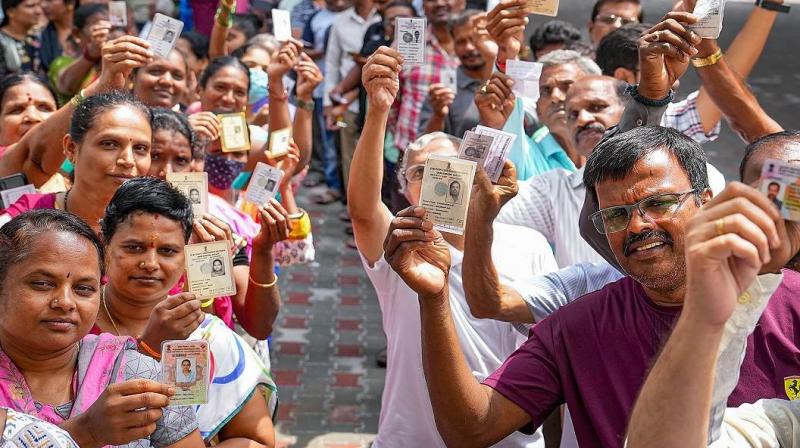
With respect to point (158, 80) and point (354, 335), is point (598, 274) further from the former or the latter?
point (354, 335)

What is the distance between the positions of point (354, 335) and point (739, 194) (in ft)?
18.6

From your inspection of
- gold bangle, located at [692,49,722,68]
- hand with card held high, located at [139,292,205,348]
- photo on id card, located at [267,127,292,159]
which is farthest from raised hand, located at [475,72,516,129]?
photo on id card, located at [267,127,292,159]

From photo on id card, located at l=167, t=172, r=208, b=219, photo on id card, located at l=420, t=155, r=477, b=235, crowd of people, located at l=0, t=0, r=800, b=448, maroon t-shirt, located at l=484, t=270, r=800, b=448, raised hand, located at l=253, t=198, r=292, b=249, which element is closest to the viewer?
crowd of people, located at l=0, t=0, r=800, b=448

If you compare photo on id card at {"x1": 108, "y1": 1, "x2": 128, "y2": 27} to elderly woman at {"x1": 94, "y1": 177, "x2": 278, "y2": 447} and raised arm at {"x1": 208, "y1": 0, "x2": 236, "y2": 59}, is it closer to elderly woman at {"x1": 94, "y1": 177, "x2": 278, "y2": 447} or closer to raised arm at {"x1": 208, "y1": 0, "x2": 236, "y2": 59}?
raised arm at {"x1": 208, "y1": 0, "x2": 236, "y2": 59}

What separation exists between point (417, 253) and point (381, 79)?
967 millimetres

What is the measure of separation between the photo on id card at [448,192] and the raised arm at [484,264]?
0.35 feet

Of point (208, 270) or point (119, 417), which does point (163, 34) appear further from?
point (119, 417)

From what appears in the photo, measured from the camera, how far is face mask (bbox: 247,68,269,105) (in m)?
6.59

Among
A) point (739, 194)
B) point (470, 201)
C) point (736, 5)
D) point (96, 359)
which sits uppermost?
point (739, 194)

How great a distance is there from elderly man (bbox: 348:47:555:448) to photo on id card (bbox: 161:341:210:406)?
3.00ft

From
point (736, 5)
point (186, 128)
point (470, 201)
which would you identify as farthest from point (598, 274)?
point (736, 5)

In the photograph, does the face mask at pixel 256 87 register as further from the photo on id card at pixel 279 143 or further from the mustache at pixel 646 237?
the mustache at pixel 646 237

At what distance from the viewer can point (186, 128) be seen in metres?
4.55

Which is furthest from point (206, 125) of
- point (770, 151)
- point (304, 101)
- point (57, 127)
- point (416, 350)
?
point (770, 151)
